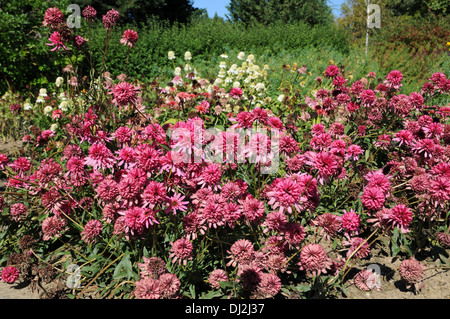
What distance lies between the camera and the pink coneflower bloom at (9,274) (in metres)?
2.21

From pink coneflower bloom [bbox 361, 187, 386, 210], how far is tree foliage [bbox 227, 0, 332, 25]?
77.8ft

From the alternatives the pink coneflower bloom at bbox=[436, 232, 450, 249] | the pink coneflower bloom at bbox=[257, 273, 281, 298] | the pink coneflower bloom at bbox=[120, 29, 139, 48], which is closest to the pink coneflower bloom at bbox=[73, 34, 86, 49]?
the pink coneflower bloom at bbox=[120, 29, 139, 48]

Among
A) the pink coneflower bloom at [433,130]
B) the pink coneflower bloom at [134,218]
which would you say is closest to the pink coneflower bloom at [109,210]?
the pink coneflower bloom at [134,218]

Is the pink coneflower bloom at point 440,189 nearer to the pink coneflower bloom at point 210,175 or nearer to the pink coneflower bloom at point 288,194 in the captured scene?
the pink coneflower bloom at point 288,194

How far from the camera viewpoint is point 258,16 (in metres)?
26.2

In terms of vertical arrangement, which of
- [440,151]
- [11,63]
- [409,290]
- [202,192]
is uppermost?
[11,63]

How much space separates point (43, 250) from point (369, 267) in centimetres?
246

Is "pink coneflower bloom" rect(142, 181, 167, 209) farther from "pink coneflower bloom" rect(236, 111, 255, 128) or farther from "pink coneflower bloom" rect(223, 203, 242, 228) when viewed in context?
"pink coneflower bloom" rect(236, 111, 255, 128)

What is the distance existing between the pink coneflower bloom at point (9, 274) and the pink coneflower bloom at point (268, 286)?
5.55 ft

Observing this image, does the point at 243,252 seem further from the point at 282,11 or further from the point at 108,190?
the point at 282,11
